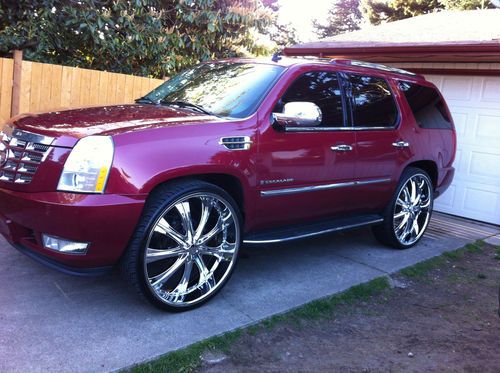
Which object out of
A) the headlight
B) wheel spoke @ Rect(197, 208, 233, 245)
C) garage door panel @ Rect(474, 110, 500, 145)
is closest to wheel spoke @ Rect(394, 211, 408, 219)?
wheel spoke @ Rect(197, 208, 233, 245)

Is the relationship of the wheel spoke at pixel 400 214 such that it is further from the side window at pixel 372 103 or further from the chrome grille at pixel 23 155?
the chrome grille at pixel 23 155

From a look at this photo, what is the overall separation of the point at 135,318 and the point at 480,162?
19.8 ft

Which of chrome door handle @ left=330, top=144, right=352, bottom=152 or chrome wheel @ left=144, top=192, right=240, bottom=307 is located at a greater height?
chrome door handle @ left=330, top=144, right=352, bottom=152

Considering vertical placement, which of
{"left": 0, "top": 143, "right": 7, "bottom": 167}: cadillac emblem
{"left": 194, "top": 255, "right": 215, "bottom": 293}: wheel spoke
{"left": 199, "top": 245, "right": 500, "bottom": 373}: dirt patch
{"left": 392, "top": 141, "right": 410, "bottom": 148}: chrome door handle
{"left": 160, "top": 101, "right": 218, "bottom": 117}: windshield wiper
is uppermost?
{"left": 160, "top": 101, "right": 218, "bottom": 117}: windshield wiper

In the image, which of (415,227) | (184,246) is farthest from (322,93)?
(415,227)

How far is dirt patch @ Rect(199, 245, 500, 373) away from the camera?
330cm

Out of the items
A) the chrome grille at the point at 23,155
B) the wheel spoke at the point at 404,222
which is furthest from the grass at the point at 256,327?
the chrome grille at the point at 23,155

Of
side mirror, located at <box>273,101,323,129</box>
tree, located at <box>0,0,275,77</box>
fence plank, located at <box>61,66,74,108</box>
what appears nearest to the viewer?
side mirror, located at <box>273,101,323,129</box>

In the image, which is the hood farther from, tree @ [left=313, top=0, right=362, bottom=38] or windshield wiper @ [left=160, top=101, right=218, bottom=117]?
tree @ [left=313, top=0, right=362, bottom=38]

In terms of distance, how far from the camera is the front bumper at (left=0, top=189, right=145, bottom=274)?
310 centimetres

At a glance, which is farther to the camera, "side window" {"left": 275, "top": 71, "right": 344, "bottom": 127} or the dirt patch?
"side window" {"left": 275, "top": 71, "right": 344, "bottom": 127}

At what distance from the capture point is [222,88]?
4.40 metres

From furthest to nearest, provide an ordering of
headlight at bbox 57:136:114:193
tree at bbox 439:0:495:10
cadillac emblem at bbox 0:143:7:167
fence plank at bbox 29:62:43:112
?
tree at bbox 439:0:495:10, fence plank at bbox 29:62:43:112, cadillac emblem at bbox 0:143:7:167, headlight at bbox 57:136:114:193

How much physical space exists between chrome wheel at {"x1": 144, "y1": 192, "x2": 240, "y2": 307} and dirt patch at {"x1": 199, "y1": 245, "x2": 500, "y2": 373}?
56 centimetres
